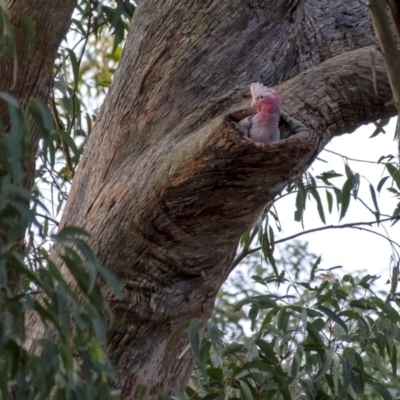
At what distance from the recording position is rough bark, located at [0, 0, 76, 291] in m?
1.73

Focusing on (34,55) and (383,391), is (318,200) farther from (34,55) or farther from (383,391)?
(34,55)

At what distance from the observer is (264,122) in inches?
63.8

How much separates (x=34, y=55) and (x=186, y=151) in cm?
36

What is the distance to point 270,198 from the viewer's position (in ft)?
5.59

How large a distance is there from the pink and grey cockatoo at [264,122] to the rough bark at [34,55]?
411mm

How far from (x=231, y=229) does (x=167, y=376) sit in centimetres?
34

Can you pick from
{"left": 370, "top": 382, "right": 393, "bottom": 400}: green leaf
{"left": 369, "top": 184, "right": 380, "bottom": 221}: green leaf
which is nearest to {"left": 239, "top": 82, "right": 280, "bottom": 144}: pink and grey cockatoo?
{"left": 370, "top": 382, "right": 393, "bottom": 400}: green leaf

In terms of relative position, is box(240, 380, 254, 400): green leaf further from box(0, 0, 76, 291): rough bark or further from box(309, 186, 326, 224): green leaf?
box(309, 186, 326, 224): green leaf

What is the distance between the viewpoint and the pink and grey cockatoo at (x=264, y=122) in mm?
1598

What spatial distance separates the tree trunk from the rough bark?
0.66 ft

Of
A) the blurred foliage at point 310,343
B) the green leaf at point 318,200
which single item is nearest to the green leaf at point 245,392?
the blurred foliage at point 310,343

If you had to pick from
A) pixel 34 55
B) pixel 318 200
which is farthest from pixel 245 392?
pixel 318 200

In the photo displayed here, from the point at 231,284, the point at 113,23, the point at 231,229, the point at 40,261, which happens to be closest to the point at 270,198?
the point at 231,229

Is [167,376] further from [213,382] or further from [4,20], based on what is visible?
[4,20]
